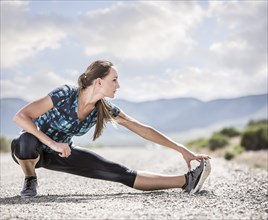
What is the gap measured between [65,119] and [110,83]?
0.54 meters

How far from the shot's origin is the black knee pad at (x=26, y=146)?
15.7 feet

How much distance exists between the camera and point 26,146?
481 cm

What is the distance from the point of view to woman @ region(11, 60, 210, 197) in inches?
181

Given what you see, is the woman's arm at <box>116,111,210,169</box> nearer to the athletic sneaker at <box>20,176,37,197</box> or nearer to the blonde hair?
the blonde hair

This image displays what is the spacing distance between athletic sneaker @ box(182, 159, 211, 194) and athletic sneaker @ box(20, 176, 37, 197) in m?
1.45

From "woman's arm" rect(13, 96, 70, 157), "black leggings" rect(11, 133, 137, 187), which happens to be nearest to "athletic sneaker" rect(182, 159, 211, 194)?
"black leggings" rect(11, 133, 137, 187)

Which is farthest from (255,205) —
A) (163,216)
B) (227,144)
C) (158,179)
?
(227,144)

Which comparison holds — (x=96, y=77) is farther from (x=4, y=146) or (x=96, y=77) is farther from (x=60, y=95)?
(x=4, y=146)

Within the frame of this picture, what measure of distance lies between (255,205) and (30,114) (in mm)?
1994

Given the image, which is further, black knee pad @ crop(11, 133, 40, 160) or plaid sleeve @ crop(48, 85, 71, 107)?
black knee pad @ crop(11, 133, 40, 160)

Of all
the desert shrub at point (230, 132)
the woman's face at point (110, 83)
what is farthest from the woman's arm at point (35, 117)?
the desert shrub at point (230, 132)

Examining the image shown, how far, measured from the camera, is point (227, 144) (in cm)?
1930

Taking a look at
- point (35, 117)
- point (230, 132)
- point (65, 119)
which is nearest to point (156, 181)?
point (65, 119)

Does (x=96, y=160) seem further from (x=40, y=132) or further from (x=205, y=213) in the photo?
(x=205, y=213)
